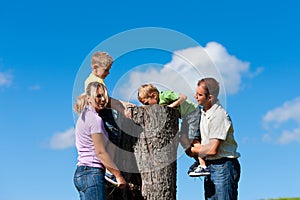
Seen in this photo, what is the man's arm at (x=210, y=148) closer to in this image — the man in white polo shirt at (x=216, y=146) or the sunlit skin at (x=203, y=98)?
the man in white polo shirt at (x=216, y=146)

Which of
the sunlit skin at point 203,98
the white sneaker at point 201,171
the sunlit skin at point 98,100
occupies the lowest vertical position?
the white sneaker at point 201,171

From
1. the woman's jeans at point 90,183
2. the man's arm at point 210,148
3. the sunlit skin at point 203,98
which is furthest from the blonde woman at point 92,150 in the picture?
the sunlit skin at point 203,98

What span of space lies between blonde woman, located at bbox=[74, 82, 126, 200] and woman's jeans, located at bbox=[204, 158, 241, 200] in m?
1.02

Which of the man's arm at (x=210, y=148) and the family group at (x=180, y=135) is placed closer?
the family group at (x=180, y=135)

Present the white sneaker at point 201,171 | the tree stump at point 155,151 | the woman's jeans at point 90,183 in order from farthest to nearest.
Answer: the tree stump at point 155,151
the white sneaker at point 201,171
the woman's jeans at point 90,183

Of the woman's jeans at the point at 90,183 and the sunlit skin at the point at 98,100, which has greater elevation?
the sunlit skin at the point at 98,100

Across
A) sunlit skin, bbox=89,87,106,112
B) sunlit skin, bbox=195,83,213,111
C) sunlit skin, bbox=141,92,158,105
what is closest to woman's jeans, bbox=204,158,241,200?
sunlit skin, bbox=195,83,213,111

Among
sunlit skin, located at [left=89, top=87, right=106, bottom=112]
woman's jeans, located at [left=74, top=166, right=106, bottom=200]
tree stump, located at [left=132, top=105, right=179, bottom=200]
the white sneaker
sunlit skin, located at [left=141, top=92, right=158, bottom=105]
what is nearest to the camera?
woman's jeans, located at [left=74, top=166, right=106, bottom=200]

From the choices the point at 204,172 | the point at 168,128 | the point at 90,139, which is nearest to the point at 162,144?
the point at 168,128

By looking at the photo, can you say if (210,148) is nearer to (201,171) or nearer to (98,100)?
(201,171)

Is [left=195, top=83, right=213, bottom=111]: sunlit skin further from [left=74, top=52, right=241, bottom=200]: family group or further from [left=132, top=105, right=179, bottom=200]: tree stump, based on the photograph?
[left=132, top=105, right=179, bottom=200]: tree stump

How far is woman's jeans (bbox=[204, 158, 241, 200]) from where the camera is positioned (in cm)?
610

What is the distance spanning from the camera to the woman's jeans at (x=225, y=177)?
610 cm

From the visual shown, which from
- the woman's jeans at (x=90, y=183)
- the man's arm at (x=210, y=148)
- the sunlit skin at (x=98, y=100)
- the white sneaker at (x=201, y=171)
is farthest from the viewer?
the white sneaker at (x=201, y=171)
